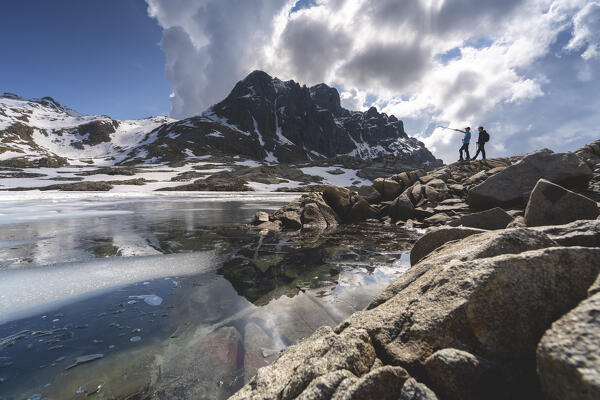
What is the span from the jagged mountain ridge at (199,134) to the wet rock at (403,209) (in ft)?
334

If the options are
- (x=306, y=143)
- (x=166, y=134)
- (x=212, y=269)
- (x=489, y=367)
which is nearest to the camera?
(x=489, y=367)

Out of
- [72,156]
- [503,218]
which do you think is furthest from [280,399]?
[72,156]

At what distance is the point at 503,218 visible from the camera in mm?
7953

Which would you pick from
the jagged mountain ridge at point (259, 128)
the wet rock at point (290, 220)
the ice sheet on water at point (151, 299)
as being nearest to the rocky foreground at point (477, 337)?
the ice sheet on water at point (151, 299)

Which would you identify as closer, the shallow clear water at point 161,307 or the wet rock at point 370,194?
the shallow clear water at point 161,307

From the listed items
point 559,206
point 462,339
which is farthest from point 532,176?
point 462,339

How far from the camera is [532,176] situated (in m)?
10.7

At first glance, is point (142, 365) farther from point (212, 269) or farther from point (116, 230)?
point (116, 230)

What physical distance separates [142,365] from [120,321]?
1.43m

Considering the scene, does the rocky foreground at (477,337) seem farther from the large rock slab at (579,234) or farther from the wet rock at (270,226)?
the wet rock at (270,226)

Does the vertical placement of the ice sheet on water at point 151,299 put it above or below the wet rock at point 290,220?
below

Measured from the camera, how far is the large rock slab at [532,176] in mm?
10195

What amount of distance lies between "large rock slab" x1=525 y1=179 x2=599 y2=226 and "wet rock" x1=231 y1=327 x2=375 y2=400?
6.63m

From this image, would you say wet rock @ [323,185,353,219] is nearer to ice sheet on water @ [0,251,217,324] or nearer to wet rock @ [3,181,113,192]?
ice sheet on water @ [0,251,217,324]
